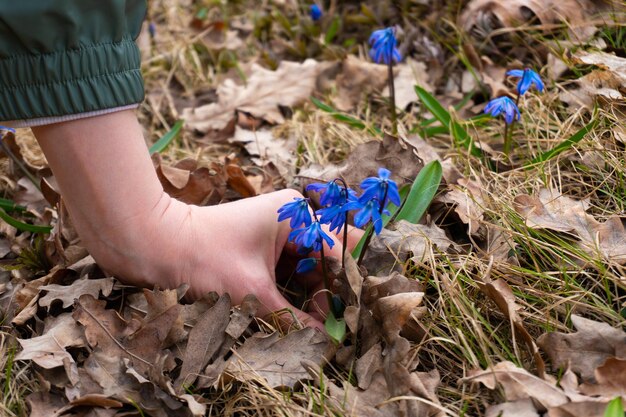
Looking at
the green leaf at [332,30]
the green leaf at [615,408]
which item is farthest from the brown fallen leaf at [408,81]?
the green leaf at [615,408]

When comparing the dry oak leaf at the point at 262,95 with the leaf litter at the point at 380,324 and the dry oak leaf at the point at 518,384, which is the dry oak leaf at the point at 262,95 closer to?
the leaf litter at the point at 380,324

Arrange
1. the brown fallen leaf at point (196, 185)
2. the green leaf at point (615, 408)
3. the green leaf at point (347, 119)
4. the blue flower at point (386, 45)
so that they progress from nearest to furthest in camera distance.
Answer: the green leaf at point (615, 408) < the brown fallen leaf at point (196, 185) < the blue flower at point (386, 45) < the green leaf at point (347, 119)

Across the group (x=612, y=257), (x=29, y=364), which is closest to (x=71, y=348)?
(x=29, y=364)

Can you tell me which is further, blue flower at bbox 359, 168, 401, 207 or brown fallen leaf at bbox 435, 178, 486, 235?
brown fallen leaf at bbox 435, 178, 486, 235

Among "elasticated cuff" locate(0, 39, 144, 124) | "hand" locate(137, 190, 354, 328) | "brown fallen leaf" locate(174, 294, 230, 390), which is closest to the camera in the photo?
"elasticated cuff" locate(0, 39, 144, 124)

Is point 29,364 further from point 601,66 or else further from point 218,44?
point 218,44

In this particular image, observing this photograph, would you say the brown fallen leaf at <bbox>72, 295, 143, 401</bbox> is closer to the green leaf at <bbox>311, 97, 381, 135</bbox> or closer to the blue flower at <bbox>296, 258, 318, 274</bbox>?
the blue flower at <bbox>296, 258, 318, 274</bbox>

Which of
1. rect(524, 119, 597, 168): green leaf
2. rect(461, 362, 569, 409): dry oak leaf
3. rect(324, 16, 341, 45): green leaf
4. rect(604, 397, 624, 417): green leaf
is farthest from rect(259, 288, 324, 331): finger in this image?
rect(324, 16, 341, 45): green leaf

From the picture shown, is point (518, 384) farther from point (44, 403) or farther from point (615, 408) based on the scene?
point (44, 403)
